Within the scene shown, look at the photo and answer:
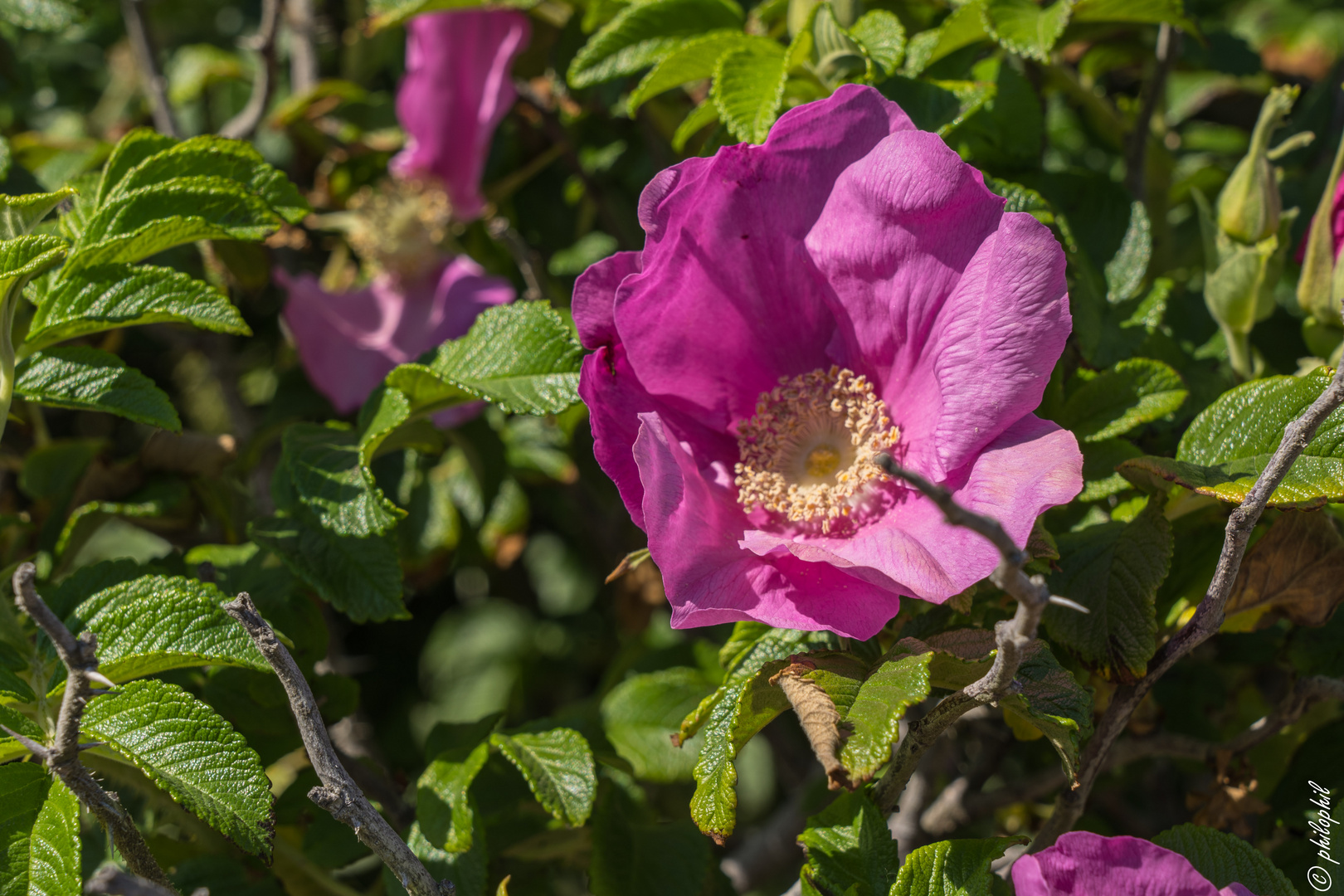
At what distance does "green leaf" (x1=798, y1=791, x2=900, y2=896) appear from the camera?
33.1 inches

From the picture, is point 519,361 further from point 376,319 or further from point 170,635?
point 376,319

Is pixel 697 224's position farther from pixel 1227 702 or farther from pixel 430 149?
pixel 1227 702

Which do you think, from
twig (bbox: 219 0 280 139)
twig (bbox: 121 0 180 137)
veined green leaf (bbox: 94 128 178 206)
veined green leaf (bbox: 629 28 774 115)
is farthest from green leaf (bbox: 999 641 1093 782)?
twig (bbox: 121 0 180 137)

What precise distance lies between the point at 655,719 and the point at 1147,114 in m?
0.93

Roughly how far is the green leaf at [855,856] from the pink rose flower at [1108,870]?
0.11m

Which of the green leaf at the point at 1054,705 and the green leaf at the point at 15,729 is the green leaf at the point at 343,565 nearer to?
the green leaf at the point at 15,729

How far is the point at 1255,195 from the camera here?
1.04 meters

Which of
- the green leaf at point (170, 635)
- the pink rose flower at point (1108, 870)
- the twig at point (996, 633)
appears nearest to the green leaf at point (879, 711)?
the twig at point (996, 633)

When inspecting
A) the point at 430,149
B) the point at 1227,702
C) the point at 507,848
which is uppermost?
the point at 430,149

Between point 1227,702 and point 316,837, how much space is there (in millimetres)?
1094

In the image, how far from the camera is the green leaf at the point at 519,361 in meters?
0.99

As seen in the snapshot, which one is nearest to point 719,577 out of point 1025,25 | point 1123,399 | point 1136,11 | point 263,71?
point 1123,399

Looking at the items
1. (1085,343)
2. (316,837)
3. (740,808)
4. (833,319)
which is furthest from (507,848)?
(740,808)

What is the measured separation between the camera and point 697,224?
0.94m
